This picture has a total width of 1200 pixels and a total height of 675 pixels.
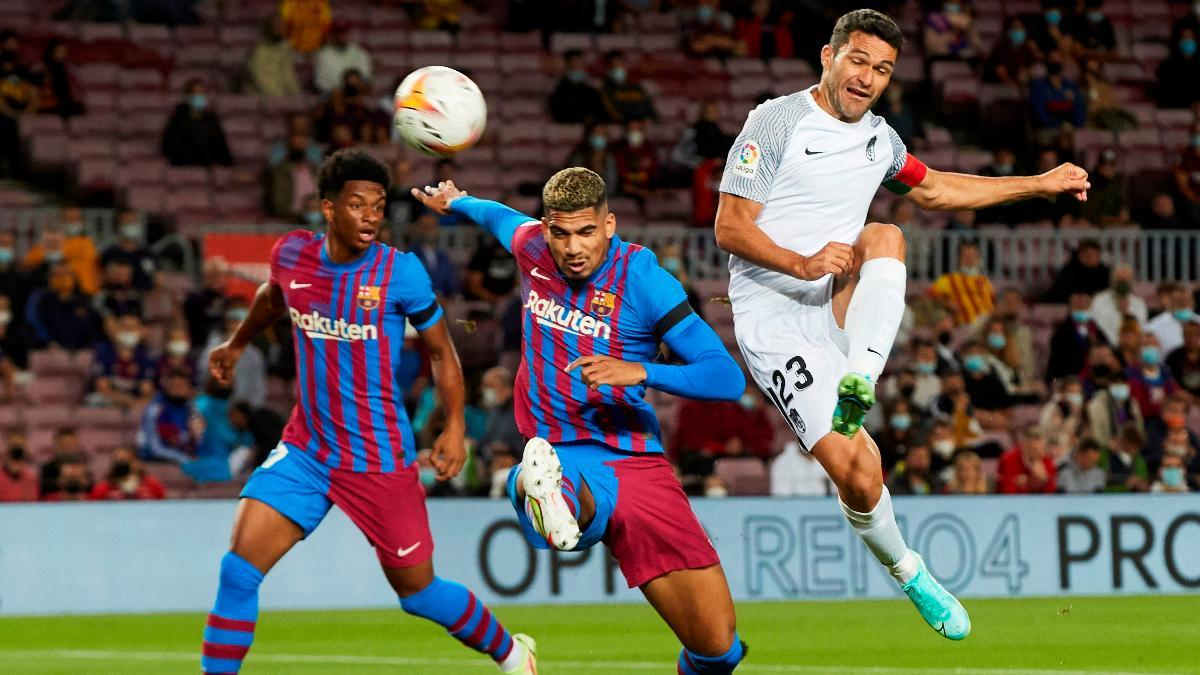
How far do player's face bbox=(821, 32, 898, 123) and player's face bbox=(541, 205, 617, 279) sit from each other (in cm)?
123

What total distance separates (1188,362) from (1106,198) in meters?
2.55

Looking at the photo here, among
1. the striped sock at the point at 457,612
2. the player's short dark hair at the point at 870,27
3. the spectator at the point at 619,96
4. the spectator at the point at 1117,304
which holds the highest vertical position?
the player's short dark hair at the point at 870,27

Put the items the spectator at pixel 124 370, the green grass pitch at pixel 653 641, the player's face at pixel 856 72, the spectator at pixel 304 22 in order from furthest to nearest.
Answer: the spectator at pixel 304 22 < the spectator at pixel 124 370 < the green grass pitch at pixel 653 641 < the player's face at pixel 856 72

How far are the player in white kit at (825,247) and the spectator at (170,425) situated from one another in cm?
818

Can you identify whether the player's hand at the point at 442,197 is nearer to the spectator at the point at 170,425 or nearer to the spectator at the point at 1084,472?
the spectator at the point at 170,425

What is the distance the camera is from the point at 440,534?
13.7 m

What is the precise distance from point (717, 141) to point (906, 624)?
7422 mm

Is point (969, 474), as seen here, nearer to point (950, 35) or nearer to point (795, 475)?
point (795, 475)

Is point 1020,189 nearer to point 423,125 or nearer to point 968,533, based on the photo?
point 423,125

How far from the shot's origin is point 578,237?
673 centimetres

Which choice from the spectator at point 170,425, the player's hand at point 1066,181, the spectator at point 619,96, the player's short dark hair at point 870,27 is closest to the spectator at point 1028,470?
the spectator at point 619,96

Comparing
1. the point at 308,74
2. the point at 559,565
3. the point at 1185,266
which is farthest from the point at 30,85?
the point at 1185,266

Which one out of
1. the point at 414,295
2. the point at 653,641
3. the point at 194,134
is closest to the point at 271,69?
the point at 194,134

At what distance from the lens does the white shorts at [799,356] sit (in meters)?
7.57
